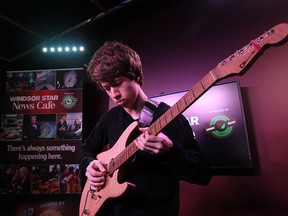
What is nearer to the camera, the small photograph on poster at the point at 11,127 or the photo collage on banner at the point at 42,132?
the photo collage on banner at the point at 42,132

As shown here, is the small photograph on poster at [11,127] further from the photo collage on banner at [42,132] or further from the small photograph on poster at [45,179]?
the small photograph on poster at [45,179]

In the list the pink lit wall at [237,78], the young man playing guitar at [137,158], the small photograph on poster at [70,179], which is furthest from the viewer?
the small photograph on poster at [70,179]

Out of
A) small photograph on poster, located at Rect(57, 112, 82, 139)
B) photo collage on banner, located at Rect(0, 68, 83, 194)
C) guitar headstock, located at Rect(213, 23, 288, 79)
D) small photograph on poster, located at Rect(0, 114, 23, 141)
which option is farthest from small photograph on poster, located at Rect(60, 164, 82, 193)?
guitar headstock, located at Rect(213, 23, 288, 79)

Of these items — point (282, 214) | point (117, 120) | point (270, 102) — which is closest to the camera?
point (117, 120)

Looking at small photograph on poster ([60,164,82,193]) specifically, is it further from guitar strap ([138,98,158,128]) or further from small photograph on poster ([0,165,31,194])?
guitar strap ([138,98,158,128])

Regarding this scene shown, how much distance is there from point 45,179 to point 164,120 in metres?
2.28

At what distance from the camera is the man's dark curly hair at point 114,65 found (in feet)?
4.48

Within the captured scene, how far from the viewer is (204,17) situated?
2.40 meters

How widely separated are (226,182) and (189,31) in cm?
158

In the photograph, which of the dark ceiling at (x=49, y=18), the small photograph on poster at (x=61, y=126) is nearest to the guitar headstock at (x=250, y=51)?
the dark ceiling at (x=49, y=18)

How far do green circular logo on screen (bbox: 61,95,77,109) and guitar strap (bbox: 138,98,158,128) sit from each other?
6.10 feet

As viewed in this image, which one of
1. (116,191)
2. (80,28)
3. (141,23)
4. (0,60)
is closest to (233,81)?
(116,191)

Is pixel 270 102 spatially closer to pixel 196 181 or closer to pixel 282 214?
pixel 282 214

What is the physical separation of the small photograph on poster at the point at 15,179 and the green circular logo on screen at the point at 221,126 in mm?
2220
